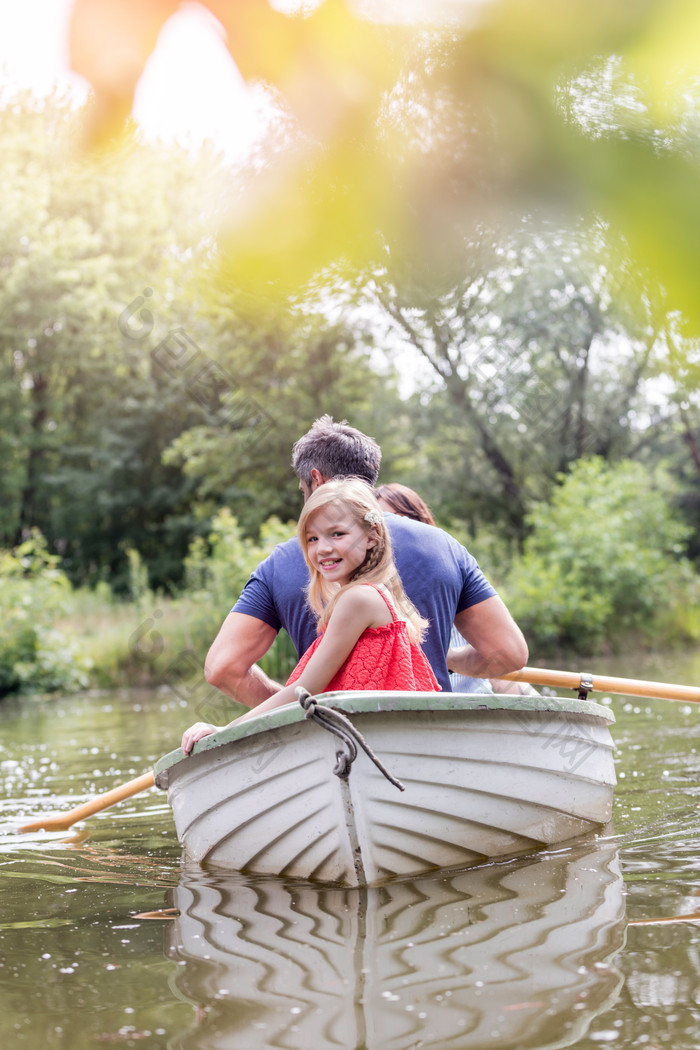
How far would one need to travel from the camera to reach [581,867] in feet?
9.77

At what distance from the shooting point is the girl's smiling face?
2727mm

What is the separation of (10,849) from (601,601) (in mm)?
9267

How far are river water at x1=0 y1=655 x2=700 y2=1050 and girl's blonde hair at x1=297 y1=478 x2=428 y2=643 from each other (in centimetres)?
70

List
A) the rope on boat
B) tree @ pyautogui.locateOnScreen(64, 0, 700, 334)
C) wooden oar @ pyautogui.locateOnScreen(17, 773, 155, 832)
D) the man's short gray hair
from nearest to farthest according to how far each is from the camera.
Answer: tree @ pyautogui.locateOnScreen(64, 0, 700, 334) < the rope on boat < the man's short gray hair < wooden oar @ pyautogui.locateOnScreen(17, 773, 155, 832)

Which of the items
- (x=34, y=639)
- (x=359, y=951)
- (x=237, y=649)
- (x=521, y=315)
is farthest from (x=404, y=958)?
(x=34, y=639)

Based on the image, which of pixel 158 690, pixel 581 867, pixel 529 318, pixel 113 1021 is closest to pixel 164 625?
pixel 158 690

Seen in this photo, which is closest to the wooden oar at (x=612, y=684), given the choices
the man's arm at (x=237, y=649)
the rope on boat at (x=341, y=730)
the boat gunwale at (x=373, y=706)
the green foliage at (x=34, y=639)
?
the boat gunwale at (x=373, y=706)

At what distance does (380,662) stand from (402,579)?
0.34m

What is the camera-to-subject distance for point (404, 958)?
7.04ft

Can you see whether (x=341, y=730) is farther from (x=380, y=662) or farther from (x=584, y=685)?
(x=584, y=685)

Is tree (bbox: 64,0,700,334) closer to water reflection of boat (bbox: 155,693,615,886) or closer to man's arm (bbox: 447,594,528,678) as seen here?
water reflection of boat (bbox: 155,693,615,886)

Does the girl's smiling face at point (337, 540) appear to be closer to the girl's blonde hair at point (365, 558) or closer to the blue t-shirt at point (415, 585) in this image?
the girl's blonde hair at point (365, 558)

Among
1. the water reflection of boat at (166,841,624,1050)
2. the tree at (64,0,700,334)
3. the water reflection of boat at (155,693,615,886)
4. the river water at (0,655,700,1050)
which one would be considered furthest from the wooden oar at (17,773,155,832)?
the tree at (64,0,700,334)

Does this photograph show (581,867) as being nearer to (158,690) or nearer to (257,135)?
(257,135)
